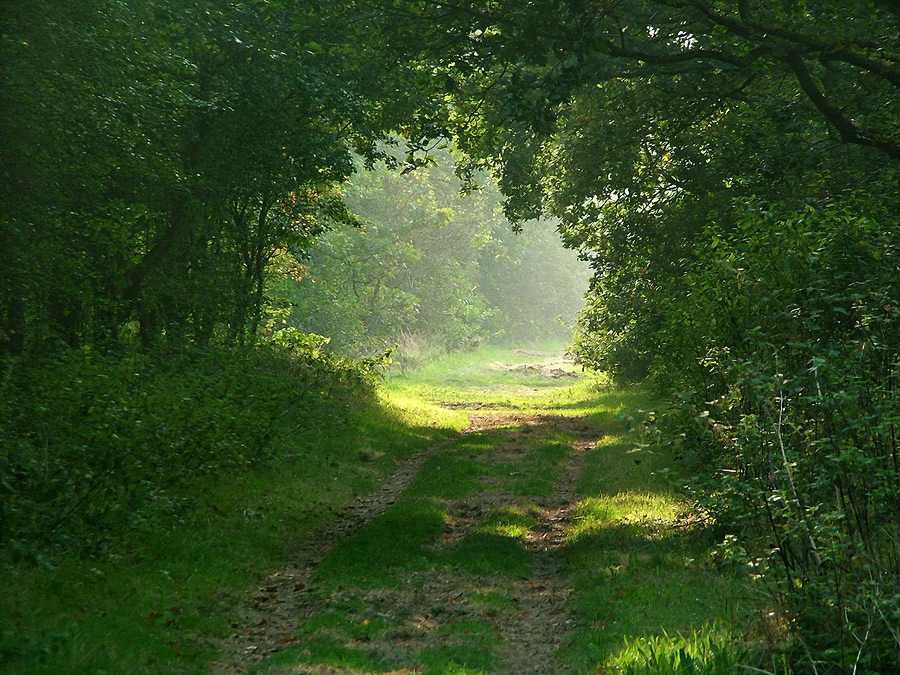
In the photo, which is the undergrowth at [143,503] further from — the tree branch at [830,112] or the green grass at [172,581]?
the tree branch at [830,112]

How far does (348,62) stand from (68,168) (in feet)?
22.6

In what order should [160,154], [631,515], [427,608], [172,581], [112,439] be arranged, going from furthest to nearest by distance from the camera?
[160,154] < [631,515] < [112,439] < [427,608] < [172,581]

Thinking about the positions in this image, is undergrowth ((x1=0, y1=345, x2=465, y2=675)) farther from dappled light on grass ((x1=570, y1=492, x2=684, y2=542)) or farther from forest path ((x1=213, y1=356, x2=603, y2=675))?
dappled light on grass ((x1=570, y1=492, x2=684, y2=542))

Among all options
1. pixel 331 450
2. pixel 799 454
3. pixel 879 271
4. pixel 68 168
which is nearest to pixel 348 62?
pixel 68 168

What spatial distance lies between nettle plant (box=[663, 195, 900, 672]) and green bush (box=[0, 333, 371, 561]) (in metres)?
5.93

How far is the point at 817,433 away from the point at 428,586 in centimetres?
447

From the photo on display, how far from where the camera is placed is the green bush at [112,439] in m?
7.47

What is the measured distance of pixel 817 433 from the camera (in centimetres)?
674

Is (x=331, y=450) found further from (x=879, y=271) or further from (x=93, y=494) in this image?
(x=879, y=271)

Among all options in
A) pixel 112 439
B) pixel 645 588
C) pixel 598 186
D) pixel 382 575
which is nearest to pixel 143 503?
pixel 112 439

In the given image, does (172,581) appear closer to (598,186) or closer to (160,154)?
(160,154)

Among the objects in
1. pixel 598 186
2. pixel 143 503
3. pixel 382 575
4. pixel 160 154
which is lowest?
pixel 382 575

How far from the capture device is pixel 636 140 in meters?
18.3

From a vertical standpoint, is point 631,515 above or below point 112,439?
below
